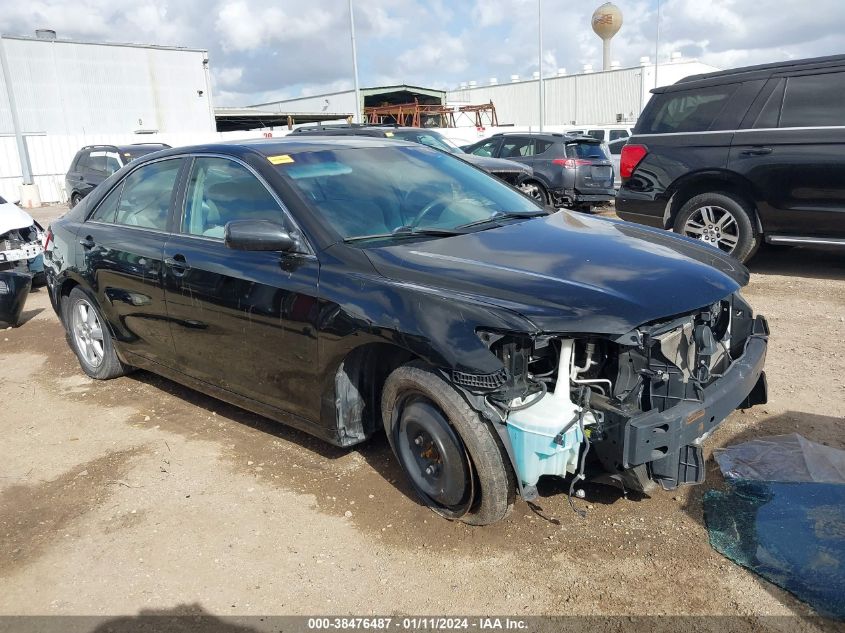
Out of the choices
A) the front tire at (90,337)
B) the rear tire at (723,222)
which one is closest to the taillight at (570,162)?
the rear tire at (723,222)

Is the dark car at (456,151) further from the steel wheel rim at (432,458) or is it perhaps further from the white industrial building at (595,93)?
the white industrial building at (595,93)

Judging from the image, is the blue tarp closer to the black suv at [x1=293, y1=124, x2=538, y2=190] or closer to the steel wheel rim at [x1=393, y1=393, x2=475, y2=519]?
the steel wheel rim at [x1=393, y1=393, x2=475, y2=519]

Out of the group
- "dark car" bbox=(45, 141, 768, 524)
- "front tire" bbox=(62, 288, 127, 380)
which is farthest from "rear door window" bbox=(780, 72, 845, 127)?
"front tire" bbox=(62, 288, 127, 380)

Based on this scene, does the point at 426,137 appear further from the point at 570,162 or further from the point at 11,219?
the point at 11,219

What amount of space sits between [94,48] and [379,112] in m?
15.0

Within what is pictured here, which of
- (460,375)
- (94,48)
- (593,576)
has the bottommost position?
(593,576)

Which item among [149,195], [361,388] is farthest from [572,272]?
[149,195]

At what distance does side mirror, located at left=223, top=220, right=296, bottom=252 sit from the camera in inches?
128

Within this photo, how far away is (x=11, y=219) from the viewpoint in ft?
25.4

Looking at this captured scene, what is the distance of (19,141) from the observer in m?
23.1

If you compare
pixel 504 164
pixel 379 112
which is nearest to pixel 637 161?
pixel 504 164

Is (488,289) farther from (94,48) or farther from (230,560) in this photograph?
(94,48)

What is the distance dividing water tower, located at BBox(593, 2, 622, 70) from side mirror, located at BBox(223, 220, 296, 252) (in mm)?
56363

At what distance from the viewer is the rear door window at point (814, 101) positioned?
6418mm
